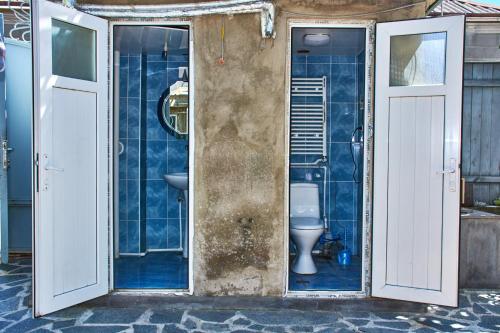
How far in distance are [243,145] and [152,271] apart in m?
1.76

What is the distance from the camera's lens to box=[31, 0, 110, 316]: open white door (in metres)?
3.50

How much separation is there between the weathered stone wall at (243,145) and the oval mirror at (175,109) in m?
1.86

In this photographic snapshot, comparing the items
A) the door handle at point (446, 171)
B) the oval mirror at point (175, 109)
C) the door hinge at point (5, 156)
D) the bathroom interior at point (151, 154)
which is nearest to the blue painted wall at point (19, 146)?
the door hinge at point (5, 156)

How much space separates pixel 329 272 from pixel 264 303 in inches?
48.2

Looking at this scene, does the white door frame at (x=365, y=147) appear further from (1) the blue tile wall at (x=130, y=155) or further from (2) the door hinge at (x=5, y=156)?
(2) the door hinge at (x=5, y=156)

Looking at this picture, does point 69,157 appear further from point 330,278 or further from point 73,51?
point 330,278

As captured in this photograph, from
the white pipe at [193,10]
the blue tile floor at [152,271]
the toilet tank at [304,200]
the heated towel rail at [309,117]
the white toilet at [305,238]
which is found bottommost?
the blue tile floor at [152,271]

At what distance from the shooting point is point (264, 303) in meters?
4.02

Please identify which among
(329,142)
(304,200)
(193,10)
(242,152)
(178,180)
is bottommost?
(304,200)

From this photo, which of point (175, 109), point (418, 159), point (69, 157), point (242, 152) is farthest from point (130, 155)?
point (418, 159)

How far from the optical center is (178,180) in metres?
5.38

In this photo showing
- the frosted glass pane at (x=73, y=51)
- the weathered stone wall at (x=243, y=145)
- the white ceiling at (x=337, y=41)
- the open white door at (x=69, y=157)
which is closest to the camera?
the open white door at (x=69, y=157)

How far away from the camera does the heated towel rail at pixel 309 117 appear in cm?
588

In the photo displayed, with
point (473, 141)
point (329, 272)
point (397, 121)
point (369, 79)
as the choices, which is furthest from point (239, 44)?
point (473, 141)
